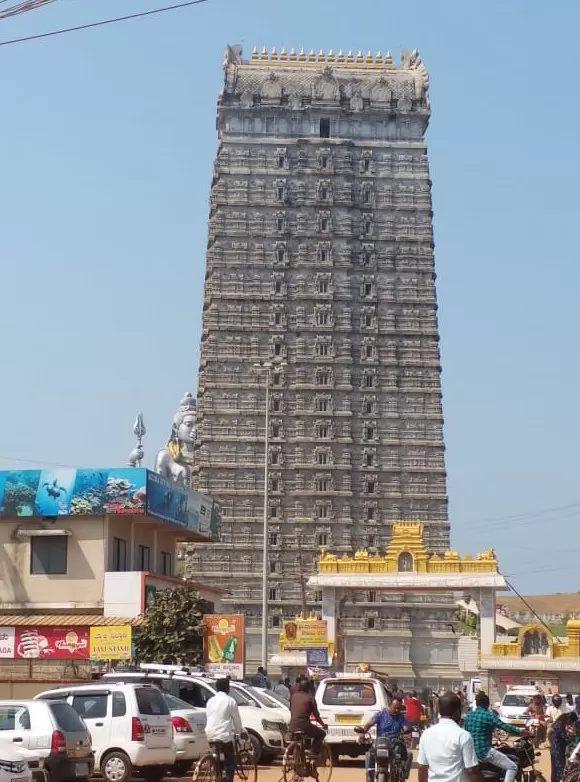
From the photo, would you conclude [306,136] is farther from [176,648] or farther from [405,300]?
[176,648]

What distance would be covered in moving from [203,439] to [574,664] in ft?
123

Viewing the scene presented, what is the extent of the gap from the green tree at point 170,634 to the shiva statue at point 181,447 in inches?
2057

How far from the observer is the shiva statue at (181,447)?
304ft

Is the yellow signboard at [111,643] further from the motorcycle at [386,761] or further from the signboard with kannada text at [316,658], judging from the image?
the motorcycle at [386,761]

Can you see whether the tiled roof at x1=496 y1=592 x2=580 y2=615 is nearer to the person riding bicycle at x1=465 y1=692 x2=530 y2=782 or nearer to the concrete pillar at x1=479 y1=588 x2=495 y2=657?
the concrete pillar at x1=479 y1=588 x2=495 y2=657

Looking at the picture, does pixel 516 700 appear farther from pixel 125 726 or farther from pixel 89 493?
pixel 125 726

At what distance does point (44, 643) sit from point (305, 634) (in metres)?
20.7

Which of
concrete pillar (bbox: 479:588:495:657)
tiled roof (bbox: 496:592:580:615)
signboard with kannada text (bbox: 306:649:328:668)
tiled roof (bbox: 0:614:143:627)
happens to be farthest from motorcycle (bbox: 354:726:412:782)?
tiled roof (bbox: 496:592:580:615)

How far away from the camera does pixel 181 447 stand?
309ft

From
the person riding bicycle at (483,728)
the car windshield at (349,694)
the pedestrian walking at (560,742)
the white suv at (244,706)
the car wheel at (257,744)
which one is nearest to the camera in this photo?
the person riding bicycle at (483,728)

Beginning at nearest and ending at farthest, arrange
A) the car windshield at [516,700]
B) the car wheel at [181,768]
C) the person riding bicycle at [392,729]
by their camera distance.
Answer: the person riding bicycle at [392,729]
the car wheel at [181,768]
the car windshield at [516,700]

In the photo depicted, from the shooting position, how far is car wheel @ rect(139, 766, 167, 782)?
23.7 m

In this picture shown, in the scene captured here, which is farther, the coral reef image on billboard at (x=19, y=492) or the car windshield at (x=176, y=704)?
the coral reef image on billboard at (x=19, y=492)

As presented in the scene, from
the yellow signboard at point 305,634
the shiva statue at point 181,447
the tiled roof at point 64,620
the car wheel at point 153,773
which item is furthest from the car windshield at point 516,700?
the shiva statue at point 181,447
